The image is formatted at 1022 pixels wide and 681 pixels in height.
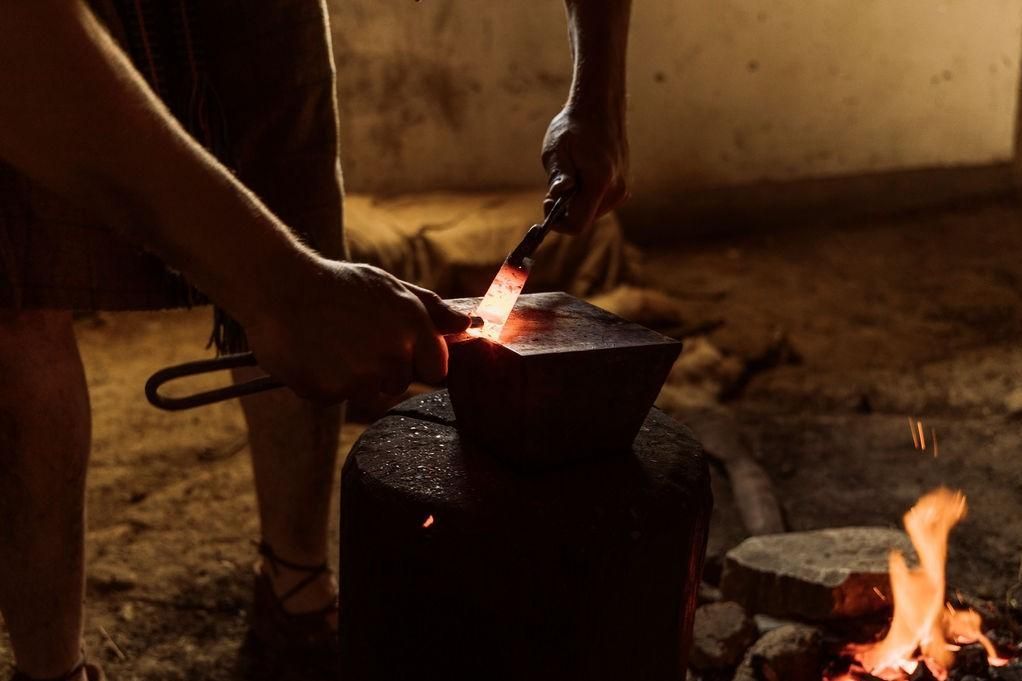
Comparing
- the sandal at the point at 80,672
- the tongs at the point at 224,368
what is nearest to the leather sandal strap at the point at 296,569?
the sandal at the point at 80,672

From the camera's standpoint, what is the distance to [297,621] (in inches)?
95.7

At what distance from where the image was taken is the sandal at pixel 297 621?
2430mm

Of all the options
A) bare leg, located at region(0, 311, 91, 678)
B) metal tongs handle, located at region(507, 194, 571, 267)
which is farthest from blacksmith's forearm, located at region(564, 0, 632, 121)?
bare leg, located at region(0, 311, 91, 678)

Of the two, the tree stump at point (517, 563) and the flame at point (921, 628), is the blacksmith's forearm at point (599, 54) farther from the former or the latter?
the flame at point (921, 628)

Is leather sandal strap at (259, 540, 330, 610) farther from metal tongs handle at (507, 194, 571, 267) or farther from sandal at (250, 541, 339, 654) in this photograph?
metal tongs handle at (507, 194, 571, 267)

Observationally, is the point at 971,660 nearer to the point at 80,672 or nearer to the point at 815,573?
the point at 815,573

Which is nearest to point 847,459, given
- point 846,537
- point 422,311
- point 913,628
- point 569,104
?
point 846,537

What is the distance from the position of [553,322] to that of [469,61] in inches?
164

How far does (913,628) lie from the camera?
7.31 feet

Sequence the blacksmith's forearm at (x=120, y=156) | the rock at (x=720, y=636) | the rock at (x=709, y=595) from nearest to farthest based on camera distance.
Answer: the blacksmith's forearm at (x=120, y=156)
the rock at (x=720, y=636)
the rock at (x=709, y=595)

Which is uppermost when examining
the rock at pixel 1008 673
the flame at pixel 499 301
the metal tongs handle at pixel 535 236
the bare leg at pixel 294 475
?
the metal tongs handle at pixel 535 236

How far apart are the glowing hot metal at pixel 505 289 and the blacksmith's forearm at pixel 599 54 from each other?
1.44 feet

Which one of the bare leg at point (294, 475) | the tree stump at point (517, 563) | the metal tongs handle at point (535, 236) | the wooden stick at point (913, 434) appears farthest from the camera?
the wooden stick at point (913, 434)

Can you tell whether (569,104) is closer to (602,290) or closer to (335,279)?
(335,279)
